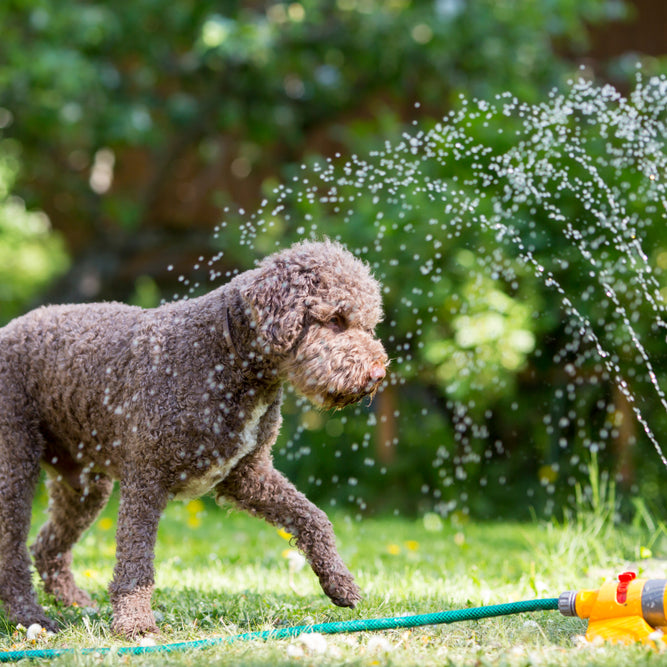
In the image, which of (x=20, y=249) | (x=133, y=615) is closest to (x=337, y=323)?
(x=133, y=615)

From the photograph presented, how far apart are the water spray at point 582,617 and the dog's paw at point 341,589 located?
28cm

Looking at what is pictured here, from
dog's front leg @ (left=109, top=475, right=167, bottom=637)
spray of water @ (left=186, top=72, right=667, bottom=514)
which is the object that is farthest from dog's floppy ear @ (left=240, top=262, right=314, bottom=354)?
spray of water @ (left=186, top=72, right=667, bottom=514)

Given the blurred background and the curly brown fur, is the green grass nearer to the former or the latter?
the curly brown fur

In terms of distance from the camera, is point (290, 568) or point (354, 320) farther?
point (290, 568)

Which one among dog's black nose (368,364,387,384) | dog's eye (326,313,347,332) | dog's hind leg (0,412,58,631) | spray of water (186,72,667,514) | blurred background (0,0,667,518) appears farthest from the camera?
blurred background (0,0,667,518)

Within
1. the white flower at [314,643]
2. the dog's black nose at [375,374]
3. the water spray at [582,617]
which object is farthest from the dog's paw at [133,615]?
the dog's black nose at [375,374]

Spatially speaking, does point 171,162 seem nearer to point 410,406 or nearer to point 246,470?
point 410,406

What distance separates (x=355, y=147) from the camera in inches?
264

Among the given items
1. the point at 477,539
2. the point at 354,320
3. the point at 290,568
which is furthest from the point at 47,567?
the point at 477,539

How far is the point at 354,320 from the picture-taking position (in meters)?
2.94

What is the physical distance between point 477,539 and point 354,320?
2.92m

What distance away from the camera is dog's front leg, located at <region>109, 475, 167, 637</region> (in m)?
2.88

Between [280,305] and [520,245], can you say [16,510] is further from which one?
[520,245]

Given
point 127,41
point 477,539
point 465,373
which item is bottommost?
point 477,539
